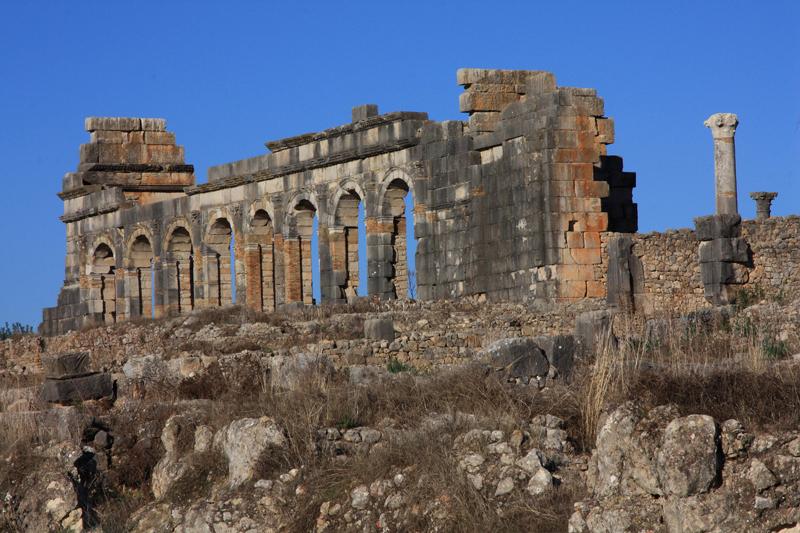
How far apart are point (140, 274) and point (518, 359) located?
87.2ft

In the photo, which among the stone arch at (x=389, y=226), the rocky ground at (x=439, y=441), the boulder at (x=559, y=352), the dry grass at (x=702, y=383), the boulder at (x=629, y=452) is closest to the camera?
the rocky ground at (x=439, y=441)

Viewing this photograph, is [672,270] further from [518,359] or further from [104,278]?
[104,278]

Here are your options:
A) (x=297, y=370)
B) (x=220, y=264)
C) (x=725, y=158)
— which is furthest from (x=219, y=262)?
(x=297, y=370)

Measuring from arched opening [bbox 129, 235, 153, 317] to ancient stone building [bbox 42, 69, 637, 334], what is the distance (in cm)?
4

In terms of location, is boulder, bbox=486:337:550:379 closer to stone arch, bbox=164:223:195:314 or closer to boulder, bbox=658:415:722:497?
boulder, bbox=658:415:722:497

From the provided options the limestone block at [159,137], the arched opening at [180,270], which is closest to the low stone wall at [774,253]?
the arched opening at [180,270]

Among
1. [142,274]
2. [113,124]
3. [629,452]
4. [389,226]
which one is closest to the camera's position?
[629,452]

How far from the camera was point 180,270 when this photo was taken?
37.7 metres

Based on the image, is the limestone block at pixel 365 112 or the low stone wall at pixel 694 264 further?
the limestone block at pixel 365 112

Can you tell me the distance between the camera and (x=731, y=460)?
10.3m

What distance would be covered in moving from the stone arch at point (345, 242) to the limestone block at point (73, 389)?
1465 centimetres

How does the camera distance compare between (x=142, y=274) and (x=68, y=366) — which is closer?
(x=68, y=366)

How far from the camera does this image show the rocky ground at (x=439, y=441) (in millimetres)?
10391

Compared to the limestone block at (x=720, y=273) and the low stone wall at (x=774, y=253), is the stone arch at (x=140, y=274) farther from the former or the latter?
the low stone wall at (x=774, y=253)
